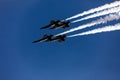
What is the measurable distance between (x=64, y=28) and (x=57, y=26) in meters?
2.31

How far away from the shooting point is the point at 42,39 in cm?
18150

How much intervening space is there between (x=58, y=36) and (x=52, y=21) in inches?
194

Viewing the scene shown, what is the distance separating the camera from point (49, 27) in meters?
178

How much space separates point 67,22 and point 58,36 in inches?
225

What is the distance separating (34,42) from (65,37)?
A: 9.94 m

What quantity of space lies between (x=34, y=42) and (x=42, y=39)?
2.60 meters

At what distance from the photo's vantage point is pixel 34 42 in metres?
182

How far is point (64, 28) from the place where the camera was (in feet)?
578

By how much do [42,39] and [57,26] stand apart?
7.37m

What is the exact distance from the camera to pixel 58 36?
179 meters

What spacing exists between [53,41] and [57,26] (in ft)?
18.2

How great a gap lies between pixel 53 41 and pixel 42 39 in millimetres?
3604

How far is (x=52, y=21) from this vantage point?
584ft

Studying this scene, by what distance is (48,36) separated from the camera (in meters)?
181
